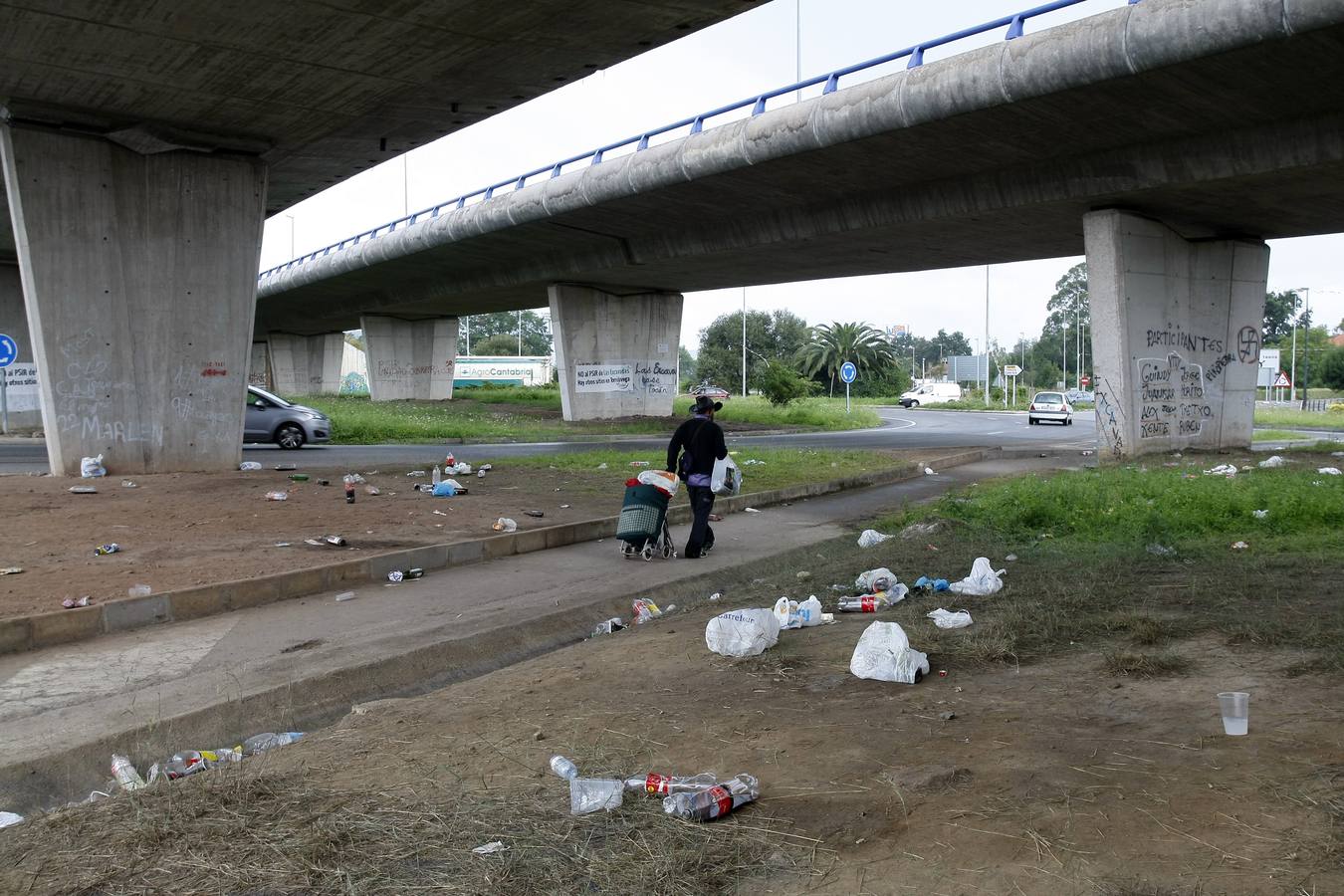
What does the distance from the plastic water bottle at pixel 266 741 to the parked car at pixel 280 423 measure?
19.8 metres

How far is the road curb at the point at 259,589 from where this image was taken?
769 cm

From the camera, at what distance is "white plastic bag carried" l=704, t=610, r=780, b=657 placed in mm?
6348

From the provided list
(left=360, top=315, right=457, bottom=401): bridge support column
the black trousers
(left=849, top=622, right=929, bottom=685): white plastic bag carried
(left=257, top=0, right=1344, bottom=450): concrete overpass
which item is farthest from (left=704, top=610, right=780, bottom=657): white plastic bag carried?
(left=360, top=315, right=457, bottom=401): bridge support column

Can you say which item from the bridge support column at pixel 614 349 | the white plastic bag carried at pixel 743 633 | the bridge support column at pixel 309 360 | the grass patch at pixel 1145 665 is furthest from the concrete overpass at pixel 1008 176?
the bridge support column at pixel 309 360

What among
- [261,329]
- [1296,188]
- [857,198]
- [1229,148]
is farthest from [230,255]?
[261,329]

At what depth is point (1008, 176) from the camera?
67.6 ft

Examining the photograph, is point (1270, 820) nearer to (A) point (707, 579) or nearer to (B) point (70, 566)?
(A) point (707, 579)

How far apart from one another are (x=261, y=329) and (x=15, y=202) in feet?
192

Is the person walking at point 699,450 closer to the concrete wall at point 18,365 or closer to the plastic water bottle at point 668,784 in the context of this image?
the plastic water bottle at point 668,784

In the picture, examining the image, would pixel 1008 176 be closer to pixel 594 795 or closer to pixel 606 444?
pixel 606 444

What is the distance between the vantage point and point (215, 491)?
14.2 metres

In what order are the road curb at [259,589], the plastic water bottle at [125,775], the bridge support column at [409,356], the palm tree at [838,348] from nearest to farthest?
the plastic water bottle at [125,775] < the road curb at [259,589] < the bridge support column at [409,356] < the palm tree at [838,348]

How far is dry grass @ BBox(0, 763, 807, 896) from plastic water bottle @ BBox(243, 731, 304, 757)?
→ 1.42 meters

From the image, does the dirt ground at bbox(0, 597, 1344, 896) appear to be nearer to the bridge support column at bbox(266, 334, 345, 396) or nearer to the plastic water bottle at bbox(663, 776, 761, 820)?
the plastic water bottle at bbox(663, 776, 761, 820)
